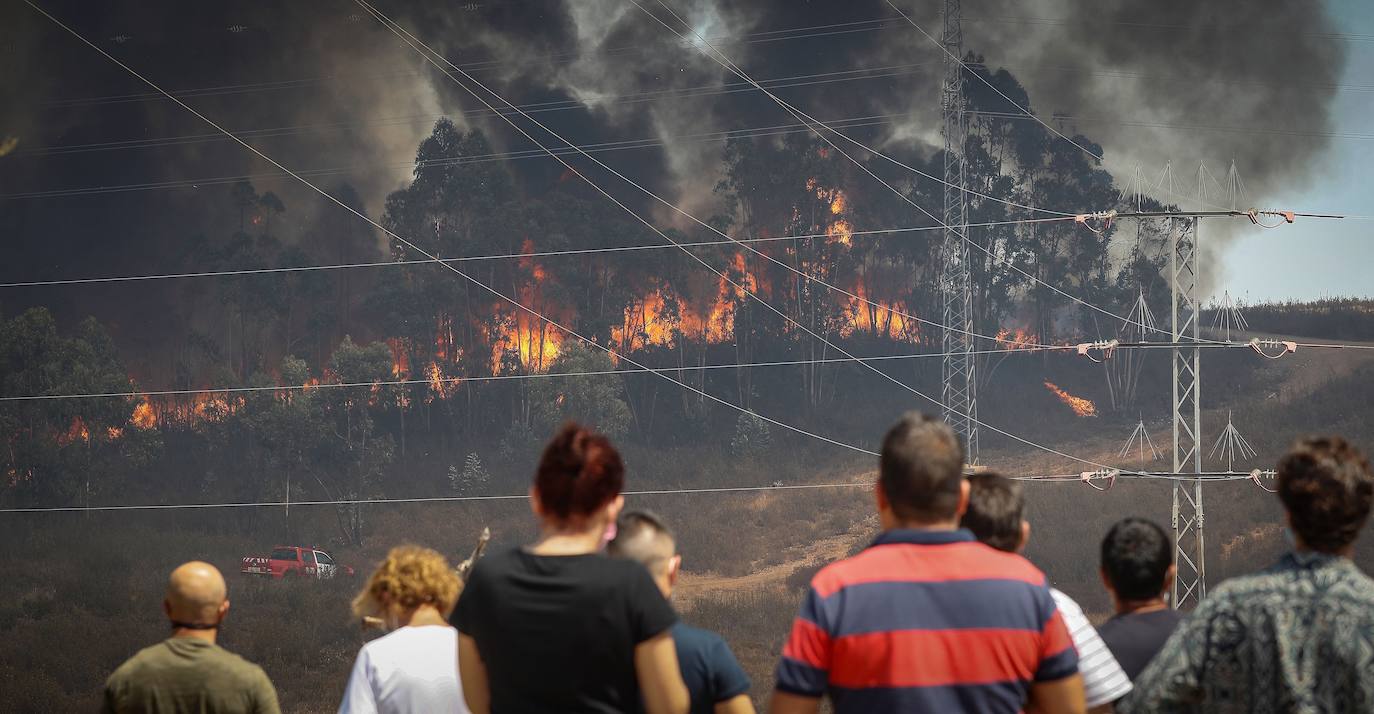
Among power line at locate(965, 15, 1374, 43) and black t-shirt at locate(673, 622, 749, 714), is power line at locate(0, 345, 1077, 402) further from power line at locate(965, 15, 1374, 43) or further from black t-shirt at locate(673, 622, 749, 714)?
black t-shirt at locate(673, 622, 749, 714)

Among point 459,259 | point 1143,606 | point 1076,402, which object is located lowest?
point 1143,606

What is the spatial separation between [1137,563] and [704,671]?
1.70m

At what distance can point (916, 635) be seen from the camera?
324 centimetres

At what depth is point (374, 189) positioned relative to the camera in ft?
198

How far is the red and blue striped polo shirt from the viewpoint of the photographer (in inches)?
127

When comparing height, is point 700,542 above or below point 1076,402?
below

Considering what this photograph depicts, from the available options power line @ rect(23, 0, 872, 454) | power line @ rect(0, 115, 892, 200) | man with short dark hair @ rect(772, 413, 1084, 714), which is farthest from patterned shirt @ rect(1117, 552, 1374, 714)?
power line @ rect(0, 115, 892, 200)

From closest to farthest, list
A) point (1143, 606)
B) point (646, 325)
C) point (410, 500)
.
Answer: point (1143, 606), point (410, 500), point (646, 325)

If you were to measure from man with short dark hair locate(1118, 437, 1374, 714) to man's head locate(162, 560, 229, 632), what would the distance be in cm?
324

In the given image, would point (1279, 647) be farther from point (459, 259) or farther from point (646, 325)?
point (459, 259)

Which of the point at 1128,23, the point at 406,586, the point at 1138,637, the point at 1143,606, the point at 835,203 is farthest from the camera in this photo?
the point at 835,203

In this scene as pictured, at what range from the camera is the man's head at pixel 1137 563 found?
433 centimetres

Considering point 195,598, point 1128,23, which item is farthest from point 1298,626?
point 1128,23

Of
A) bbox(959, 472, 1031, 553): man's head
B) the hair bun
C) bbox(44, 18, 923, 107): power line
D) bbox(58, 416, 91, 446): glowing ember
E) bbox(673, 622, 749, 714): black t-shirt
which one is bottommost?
bbox(58, 416, 91, 446): glowing ember
